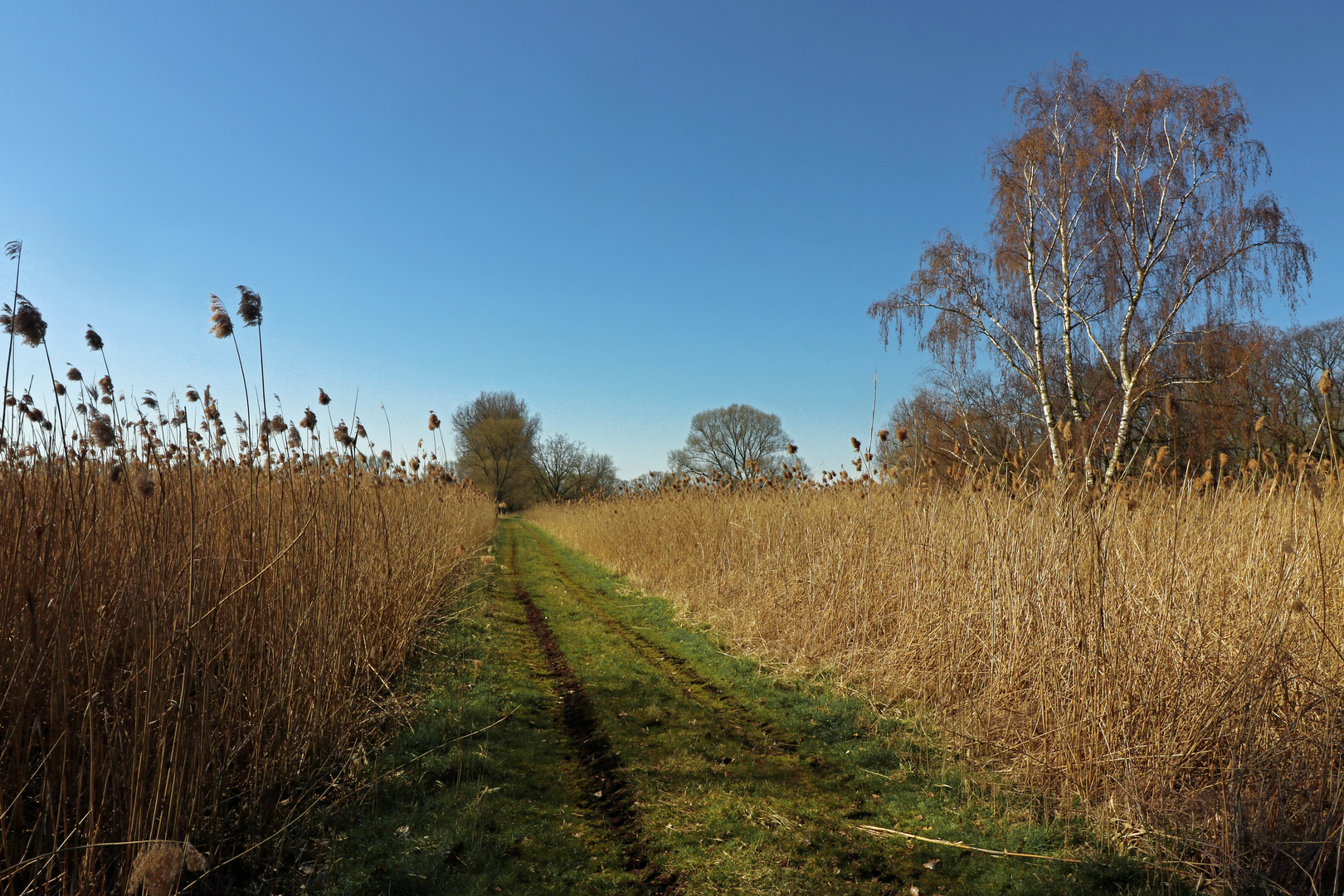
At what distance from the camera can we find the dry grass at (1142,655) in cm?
279

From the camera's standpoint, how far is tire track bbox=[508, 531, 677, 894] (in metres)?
3.04

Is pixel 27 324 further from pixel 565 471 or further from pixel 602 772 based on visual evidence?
pixel 565 471

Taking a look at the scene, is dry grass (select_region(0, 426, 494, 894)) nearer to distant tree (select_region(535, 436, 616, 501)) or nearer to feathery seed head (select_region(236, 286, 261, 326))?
feathery seed head (select_region(236, 286, 261, 326))

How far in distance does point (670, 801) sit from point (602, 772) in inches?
22.7

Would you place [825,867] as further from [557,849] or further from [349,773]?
[349,773]

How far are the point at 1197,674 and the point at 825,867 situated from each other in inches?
82.8

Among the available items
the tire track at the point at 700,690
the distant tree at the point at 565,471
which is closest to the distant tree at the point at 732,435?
the distant tree at the point at 565,471

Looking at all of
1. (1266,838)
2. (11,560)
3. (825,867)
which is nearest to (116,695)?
(11,560)

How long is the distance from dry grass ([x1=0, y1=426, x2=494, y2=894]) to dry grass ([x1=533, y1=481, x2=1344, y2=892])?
12.9 ft

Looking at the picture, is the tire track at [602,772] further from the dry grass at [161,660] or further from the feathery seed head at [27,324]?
the feathery seed head at [27,324]

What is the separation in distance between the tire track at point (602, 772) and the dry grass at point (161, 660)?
1.41m

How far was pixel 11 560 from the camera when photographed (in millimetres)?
2402

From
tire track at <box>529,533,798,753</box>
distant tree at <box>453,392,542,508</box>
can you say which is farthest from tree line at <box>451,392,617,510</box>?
tire track at <box>529,533,798,753</box>

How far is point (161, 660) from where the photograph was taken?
2506 millimetres
